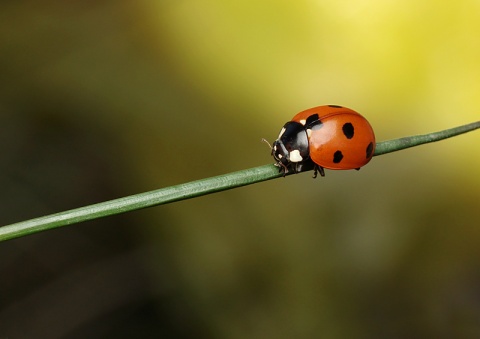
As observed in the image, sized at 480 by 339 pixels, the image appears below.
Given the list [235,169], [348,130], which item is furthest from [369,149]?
[235,169]

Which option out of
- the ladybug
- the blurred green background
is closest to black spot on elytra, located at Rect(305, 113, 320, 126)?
the ladybug

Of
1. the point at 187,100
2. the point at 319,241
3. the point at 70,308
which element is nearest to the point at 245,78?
the point at 187,100

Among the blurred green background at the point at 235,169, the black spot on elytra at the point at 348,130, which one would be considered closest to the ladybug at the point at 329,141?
the black spot on elytra at the point at 348,130

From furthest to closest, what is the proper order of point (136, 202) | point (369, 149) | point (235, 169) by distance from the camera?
point (235, 169)
point (369, 149)
point (136, 202)

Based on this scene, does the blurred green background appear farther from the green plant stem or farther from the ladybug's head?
the green plant stem

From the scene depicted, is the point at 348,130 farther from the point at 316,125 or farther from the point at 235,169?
the point at 235,169

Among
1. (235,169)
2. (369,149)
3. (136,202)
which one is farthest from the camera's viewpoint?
(235,169)

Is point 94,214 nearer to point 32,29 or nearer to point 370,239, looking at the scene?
point 370,239

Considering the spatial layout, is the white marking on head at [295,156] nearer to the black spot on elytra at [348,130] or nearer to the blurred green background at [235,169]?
the black spot on elytra at [348,130]
